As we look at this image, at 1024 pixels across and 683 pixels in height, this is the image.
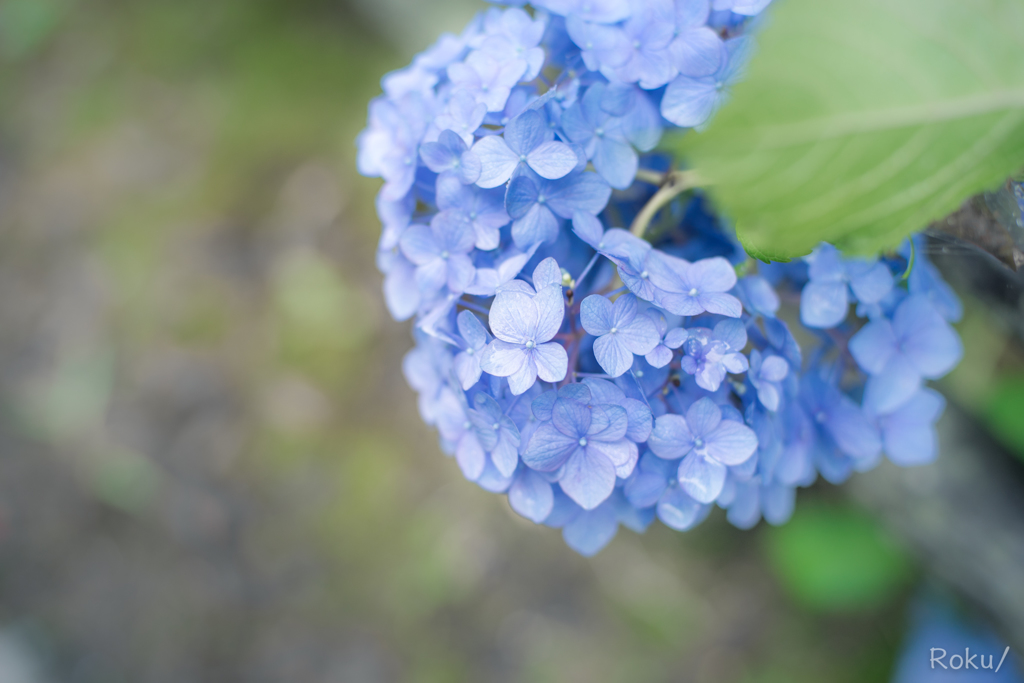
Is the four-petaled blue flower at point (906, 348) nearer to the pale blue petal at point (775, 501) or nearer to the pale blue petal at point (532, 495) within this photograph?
the pale blue petal at point (775, 501)

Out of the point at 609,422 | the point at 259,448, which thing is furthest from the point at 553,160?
the point at 259,448

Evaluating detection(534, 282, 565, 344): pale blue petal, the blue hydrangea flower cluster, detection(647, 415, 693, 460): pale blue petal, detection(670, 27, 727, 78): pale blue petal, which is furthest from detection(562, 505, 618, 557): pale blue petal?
detection(670, 27, 727, 78): pale blue petal

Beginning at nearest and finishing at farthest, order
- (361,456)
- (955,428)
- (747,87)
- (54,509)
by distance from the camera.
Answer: (747,87) → (955,428) → (361,456) → (54,509)

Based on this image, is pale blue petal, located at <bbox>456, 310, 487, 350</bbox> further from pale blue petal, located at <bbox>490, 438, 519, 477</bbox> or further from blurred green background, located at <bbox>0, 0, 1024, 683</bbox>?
blurred green background, located at <bbox>0, 0, 1024, 683</bbox>

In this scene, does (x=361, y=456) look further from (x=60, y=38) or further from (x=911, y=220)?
(x=60, y=38)

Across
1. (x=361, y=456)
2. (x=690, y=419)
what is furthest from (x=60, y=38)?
(x=690, y=419)

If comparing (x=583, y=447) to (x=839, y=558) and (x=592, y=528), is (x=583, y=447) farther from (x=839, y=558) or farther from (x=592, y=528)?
(x=839, y=558)
